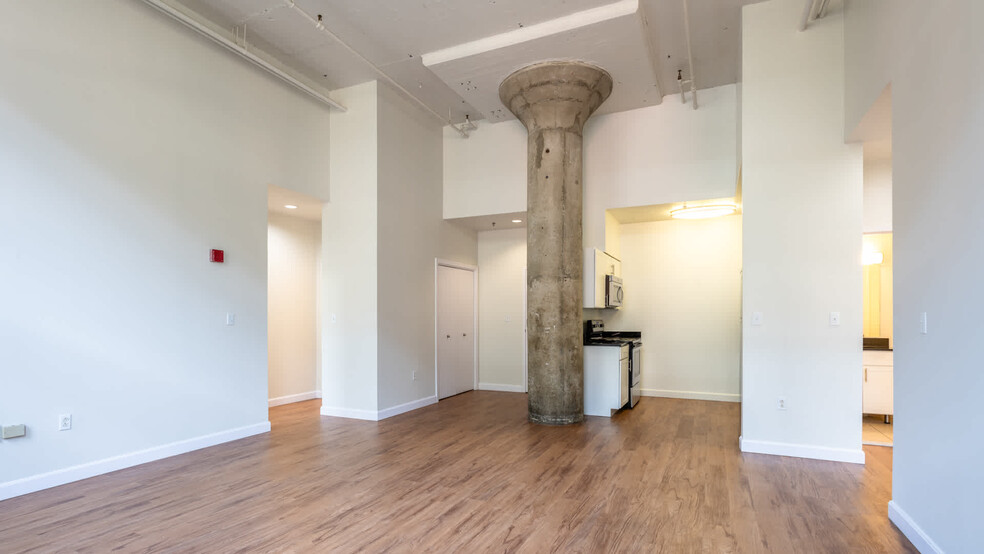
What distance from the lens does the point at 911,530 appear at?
270cm

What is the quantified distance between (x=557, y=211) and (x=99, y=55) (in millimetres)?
4251

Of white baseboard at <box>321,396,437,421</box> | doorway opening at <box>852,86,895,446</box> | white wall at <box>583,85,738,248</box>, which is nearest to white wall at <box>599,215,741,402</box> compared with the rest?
white wall at <box>583,85,738,248</box>

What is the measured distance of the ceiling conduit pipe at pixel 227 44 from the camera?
4.13m

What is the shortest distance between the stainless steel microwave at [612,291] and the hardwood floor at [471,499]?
72.5 inches

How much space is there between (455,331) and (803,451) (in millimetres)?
4686

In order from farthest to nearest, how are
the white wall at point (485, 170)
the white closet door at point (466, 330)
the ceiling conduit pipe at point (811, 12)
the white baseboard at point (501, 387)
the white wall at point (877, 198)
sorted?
the white baseboard at point (501, 387) → the white closet door at point (466, 330) → the white wall at point (485, 170) → the white wall at point (877, 198) → the ceiling conduit pipe at point (811, 12)

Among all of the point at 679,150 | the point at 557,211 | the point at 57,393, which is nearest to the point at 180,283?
the point at 57,393

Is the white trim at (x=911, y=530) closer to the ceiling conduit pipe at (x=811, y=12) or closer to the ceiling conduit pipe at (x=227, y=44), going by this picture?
the ceiling conduit pipe at (x=811, y=12)

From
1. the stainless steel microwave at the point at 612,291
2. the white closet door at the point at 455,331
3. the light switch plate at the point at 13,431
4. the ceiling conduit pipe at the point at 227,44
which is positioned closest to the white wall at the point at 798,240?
the stainless steel microwave at the point at 612,291

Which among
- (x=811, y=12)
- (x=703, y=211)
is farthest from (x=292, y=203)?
(x=811, y=12)

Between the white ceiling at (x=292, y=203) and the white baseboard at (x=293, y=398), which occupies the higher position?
the white ceiling at (x=292, y=203)

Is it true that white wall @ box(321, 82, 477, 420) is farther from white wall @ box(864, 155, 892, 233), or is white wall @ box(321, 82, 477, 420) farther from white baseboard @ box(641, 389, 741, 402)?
white wall @ box(864, 155, 892, 233)

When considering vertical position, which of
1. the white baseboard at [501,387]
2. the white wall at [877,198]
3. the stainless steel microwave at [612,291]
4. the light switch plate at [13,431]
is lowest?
the white baseboard at [501,387]

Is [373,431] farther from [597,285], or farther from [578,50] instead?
[578,50]
